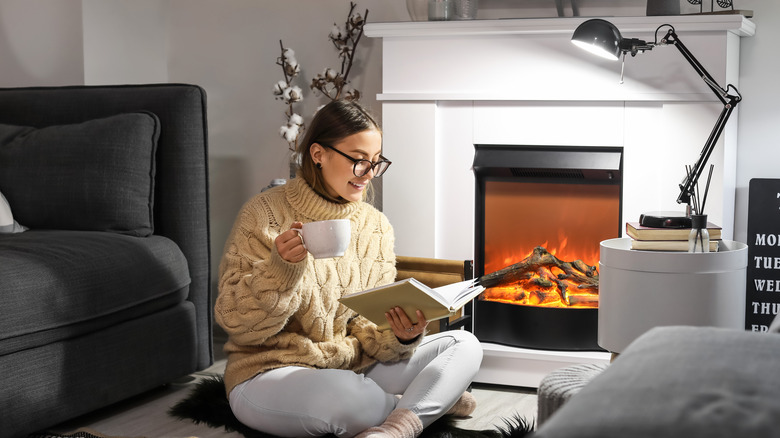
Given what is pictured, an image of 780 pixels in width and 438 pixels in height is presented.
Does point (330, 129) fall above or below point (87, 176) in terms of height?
Result: above

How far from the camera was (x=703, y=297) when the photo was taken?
1.87 metres

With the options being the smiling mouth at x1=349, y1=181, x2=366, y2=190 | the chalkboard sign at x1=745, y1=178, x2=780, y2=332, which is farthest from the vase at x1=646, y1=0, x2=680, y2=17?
the smiling mouth at x1=349, y1=181, x2=366, y2=190

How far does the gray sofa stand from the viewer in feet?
7.27

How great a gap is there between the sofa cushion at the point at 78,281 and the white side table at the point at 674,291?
4.66 ft

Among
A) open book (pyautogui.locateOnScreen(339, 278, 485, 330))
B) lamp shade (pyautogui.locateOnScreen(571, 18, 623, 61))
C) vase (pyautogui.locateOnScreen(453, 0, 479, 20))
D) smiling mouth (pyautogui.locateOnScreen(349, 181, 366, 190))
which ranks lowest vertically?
open book (pyautogui.locateOnScreen(339, 278, 485, 330))

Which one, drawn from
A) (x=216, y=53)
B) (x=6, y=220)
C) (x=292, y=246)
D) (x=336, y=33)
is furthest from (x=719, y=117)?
(x=6, y=220)

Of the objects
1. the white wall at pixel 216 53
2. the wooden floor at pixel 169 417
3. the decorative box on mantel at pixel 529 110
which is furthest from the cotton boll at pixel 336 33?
the wooden floor at pixel 169 417

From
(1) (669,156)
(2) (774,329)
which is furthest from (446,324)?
(2) (774,329)

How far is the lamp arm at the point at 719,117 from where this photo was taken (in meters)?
2.29

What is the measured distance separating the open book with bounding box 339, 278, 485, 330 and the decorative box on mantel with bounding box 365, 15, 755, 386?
2.75 ft

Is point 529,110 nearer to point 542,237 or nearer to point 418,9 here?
point 542,237

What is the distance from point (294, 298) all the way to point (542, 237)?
3.71ft

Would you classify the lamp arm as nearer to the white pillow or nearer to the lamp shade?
the lamp shade

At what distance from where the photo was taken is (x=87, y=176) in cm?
270
